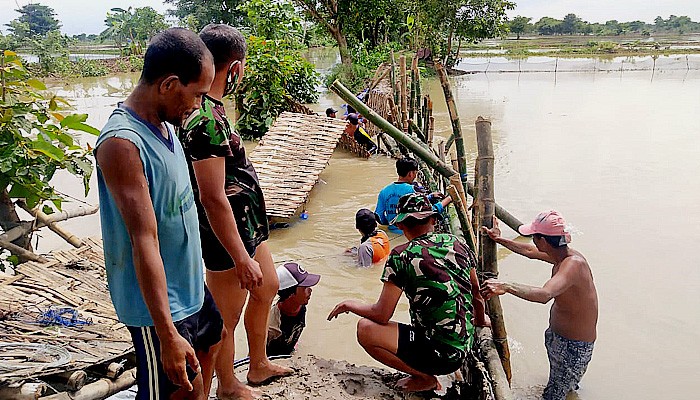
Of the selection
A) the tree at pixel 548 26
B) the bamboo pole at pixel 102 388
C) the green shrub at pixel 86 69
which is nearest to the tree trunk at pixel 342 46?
the green shrub at pixel 86 69

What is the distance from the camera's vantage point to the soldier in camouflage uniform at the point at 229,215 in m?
2.08

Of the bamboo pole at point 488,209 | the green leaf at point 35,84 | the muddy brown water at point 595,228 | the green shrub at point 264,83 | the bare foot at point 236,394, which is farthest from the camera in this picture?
the green shrub at point 264,83

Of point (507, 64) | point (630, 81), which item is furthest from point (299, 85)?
point (507, 64)

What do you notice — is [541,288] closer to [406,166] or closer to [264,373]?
[264,373]

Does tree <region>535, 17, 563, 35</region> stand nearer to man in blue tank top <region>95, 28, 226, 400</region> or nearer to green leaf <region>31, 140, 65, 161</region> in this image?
green leaf <region>31, 140, 65, 161</region>

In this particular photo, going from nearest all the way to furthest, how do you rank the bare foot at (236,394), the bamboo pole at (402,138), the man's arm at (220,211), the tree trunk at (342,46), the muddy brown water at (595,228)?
1. the man's arm at (220,211)
2. the bare foot at (236,394)
3. the bamboo pole at (402,138)
4. the muddy brown water at (595,228)
5. the tree trunk at (342,46)

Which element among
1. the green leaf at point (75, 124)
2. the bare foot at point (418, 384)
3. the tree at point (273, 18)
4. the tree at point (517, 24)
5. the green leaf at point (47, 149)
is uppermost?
the tree at point (517, 24)

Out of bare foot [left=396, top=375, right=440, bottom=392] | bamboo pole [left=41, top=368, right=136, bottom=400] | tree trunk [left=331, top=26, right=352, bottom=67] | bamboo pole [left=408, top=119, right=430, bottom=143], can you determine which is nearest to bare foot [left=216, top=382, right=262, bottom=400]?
bamboo pole [left=41, top=368, right=136, bottom=400]

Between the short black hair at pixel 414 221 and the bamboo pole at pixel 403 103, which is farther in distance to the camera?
the bamboo pole at pixel 403 103

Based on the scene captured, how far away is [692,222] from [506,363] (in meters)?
4.77

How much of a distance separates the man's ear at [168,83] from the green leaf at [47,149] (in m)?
1.75

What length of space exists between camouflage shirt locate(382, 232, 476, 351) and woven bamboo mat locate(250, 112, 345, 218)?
3.40 metres

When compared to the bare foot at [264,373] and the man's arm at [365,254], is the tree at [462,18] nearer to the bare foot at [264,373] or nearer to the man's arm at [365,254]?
the man's arm at [365,254]

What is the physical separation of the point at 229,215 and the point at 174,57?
700 mm
